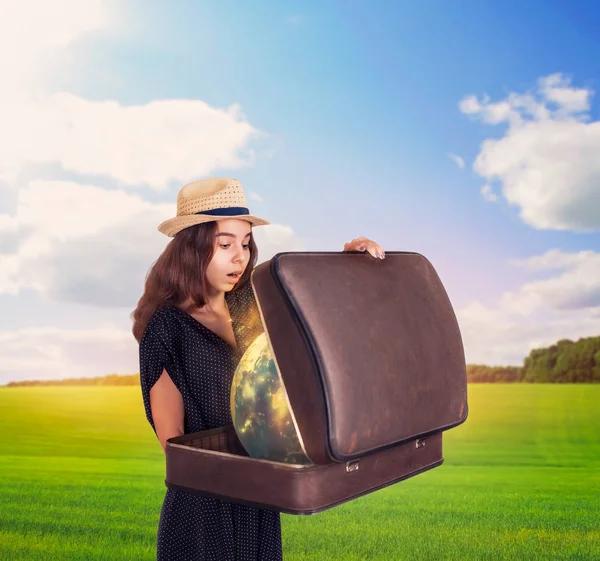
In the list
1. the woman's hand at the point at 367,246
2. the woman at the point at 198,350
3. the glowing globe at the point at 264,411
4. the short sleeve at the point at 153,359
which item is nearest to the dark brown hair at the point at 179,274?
the woman at the point at 198,350

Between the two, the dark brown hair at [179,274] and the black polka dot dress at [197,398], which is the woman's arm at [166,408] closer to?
the black polka dot dress at [197,398]

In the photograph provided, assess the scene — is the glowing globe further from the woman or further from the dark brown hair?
the dark brown hair

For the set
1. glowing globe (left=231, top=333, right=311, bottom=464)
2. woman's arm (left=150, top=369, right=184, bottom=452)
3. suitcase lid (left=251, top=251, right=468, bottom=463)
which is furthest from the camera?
woman's arm (left=150, top=369, right=184, bottom=452)

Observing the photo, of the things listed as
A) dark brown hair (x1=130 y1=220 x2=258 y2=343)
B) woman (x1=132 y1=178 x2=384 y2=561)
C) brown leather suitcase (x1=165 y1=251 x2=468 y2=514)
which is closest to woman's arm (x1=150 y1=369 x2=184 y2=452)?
woman (x1=132 y1=178 x2=384 y2=561)

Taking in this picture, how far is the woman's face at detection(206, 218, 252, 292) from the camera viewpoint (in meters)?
2.61

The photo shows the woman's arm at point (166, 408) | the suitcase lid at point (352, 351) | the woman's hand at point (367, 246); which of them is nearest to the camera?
the suitcase lid at point (352, 351)

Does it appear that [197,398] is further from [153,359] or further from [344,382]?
[344,382]

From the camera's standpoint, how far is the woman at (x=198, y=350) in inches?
103

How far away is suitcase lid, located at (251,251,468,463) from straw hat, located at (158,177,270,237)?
0.75 meters

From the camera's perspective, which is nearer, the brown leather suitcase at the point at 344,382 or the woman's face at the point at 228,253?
the brown leather suitcase at the point at 344,382

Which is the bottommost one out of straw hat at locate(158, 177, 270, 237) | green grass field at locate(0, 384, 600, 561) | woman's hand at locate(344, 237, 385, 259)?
green grass field at locate(0, 384, 600, 561)

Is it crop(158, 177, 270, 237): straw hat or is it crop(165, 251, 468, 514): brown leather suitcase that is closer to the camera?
crop(165, 251, 468, 514): brown leather suitcase

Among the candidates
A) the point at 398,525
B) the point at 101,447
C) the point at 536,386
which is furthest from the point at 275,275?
the point at 536,386

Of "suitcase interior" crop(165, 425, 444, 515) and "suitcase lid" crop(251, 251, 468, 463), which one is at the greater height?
"suitcase lid" crop(251, 251, 468, 463)
